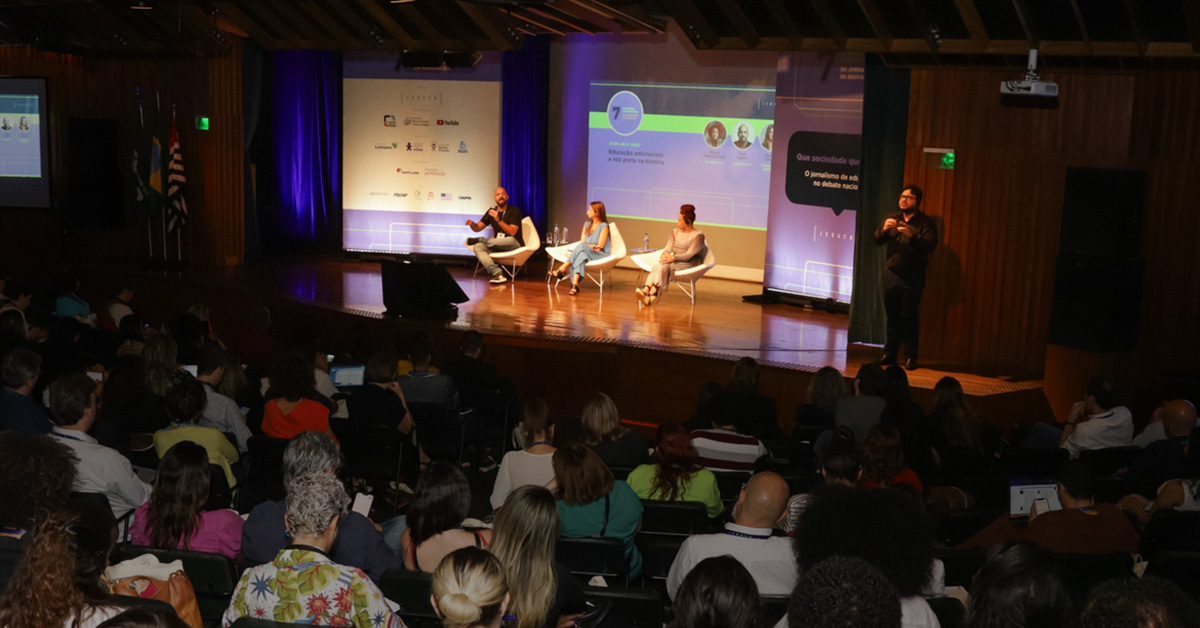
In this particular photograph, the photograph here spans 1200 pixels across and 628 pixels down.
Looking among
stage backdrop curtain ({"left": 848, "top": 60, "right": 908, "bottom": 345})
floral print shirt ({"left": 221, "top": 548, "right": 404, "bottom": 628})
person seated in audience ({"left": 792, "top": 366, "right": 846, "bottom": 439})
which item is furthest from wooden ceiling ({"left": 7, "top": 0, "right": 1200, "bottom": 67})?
floral print shirt ({"left": 221, "top": 548, "right": 404, "bottom": 628})

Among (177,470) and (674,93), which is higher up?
(674,93)

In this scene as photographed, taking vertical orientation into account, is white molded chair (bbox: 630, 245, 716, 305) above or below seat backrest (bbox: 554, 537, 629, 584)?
above

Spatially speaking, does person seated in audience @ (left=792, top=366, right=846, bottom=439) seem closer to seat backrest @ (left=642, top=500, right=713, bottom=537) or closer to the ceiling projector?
seat backrest @ (left=642, top=500, right=713, bottom=537)

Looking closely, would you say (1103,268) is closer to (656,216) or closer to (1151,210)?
(1151,210)

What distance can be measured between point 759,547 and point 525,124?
35.1ft

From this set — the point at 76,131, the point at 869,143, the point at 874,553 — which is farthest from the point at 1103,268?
the point at 76,131

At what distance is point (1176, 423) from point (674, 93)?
847 cm

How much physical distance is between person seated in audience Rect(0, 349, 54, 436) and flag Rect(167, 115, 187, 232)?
316 inches

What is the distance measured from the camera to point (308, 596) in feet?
9.30

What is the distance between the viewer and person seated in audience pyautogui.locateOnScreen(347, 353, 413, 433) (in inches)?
240

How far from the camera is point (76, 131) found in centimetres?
1334

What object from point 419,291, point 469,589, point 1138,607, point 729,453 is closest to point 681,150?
point 419,291

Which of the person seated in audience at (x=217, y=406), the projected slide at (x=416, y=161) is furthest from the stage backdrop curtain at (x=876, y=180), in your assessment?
the person seated in audience at (x=217, y=406)

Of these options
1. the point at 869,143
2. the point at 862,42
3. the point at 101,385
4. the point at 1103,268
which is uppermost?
the point at 862,42
